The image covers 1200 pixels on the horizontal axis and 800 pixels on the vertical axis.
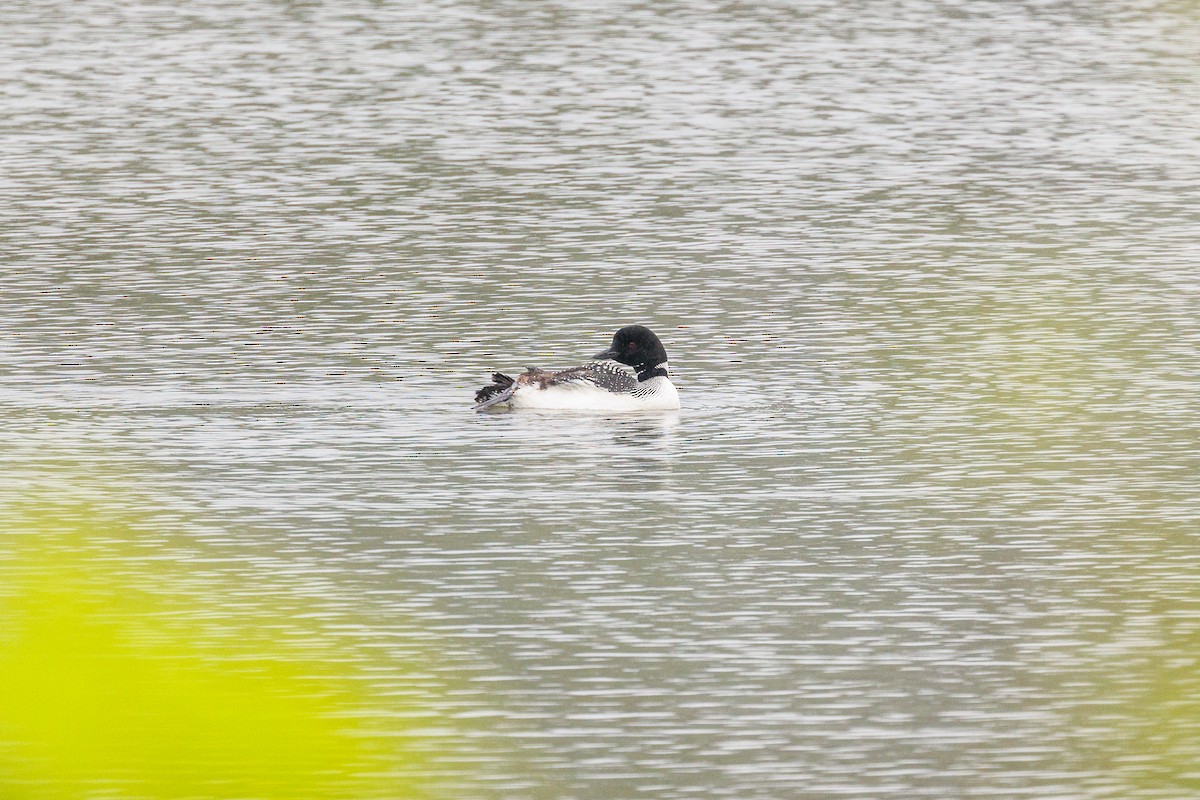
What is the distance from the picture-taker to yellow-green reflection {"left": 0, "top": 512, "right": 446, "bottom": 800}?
2068 mm

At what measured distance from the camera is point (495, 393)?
15453mm

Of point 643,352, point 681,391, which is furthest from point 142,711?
point 681,391

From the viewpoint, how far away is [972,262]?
21.7 metres

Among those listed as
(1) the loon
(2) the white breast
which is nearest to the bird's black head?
(1) the loon

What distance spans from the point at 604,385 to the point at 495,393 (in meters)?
0.82

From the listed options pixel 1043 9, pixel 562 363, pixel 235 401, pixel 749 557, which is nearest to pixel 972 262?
pixel 562 363

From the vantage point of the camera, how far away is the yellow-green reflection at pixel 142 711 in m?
2.07

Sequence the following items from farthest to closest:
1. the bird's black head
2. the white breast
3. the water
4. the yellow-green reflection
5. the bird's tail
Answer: the bird's black head
the white breast
the bird's tail
the water
the yellow-green reflection

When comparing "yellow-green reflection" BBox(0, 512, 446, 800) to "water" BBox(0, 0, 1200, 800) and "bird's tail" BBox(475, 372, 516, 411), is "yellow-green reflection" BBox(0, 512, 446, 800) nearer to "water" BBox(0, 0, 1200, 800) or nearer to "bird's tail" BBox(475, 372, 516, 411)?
"water" BBox(0, 0, 1200, 800)

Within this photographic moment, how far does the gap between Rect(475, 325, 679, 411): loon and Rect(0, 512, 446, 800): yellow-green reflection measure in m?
13.1

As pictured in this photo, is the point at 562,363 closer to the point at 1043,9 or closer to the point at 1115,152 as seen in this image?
the point at 1115,152

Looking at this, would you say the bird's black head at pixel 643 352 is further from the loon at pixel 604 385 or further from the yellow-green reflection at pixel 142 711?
the yellow-green reflection at pixel 142 711

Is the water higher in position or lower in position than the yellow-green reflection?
lower

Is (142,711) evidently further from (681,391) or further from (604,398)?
(681,391)
